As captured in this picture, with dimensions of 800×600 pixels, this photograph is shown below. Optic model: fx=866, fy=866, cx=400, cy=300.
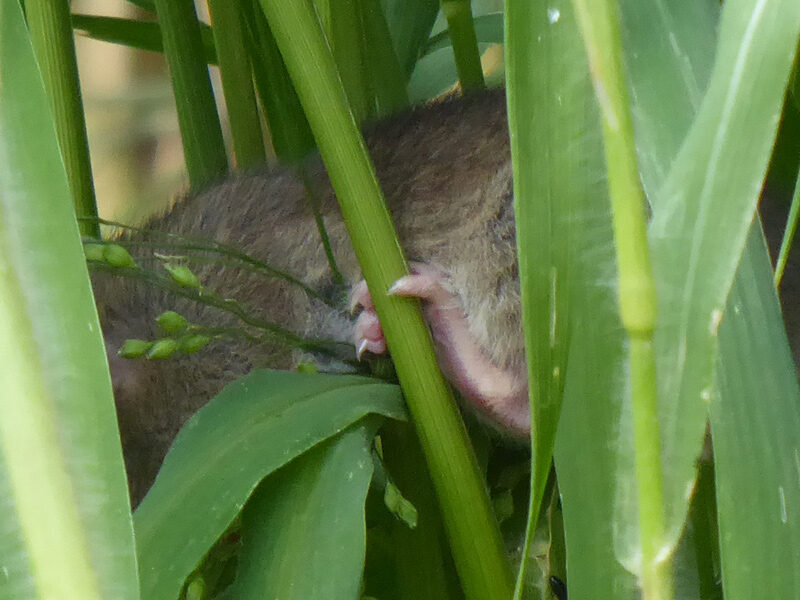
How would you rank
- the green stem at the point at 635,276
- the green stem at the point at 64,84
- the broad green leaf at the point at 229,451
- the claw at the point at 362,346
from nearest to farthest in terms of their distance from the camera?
the green stem at the point at 635,276 → the broad green leaf at the point at 229,451 → the green stem at the point at 64,84 → the claw at the point at 362,346

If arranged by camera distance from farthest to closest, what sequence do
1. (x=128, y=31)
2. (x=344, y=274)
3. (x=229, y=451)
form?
(x=128, y=31) < (x=344, y=274) < (x=229, y=451)

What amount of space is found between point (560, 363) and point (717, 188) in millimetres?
95

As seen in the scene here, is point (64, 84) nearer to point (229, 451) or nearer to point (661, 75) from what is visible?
point (229, 451)

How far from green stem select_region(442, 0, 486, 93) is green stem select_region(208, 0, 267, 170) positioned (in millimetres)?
191

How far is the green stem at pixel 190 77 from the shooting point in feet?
2.50

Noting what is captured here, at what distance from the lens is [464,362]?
81 centimetres

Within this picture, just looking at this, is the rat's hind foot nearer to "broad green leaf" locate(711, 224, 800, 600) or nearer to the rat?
the rat

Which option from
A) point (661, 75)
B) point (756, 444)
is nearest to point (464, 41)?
point (661, 75)

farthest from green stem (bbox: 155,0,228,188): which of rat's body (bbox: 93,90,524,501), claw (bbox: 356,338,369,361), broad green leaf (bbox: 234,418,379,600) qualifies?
broad green leaf (bbox: 234,418,379,600)

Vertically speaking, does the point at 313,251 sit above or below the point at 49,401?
below

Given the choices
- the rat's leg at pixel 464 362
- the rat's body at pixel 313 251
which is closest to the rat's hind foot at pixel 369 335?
the rat's leg at pixel 464 362

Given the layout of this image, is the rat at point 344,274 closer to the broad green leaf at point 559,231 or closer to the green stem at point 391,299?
the green stem at point 391,299

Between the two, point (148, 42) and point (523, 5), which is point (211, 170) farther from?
point (523, 5)

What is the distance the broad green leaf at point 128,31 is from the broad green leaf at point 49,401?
713 mm
